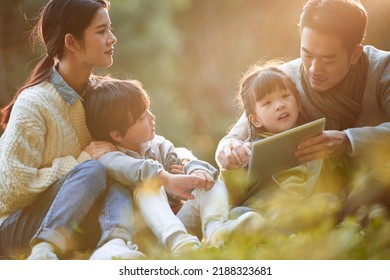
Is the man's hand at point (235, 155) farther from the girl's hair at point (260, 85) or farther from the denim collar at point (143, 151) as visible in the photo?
the denim collar at point (143, 151)

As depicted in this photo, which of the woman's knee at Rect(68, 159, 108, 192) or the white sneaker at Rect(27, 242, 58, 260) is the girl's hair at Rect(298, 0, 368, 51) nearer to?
the woman's knee at Rect(68, 159, 108, 192)

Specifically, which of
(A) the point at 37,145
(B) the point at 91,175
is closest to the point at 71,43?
(A) the point at 37,145

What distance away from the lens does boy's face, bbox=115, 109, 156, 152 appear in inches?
96.3

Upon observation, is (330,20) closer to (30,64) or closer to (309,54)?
(309,54)

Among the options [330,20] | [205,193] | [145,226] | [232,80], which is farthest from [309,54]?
[145,226]

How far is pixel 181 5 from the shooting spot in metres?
2.79

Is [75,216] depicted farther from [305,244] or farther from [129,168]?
[305,244]

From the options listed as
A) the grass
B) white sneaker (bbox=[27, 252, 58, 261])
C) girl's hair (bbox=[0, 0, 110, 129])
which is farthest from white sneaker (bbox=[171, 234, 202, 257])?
girl's hair (bbox=[0, 0, 110, 129])

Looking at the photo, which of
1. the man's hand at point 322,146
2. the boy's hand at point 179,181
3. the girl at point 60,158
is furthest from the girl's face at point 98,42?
the man's hand at point 322,146

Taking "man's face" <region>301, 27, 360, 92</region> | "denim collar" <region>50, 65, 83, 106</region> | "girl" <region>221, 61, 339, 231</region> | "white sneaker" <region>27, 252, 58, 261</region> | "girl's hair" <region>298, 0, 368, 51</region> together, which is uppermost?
"girl's hair" <region>298, 0, 368, 51</region>

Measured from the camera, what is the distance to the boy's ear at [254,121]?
2.46 m

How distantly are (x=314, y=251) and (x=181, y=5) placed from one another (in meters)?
1.08

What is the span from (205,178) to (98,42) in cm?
59

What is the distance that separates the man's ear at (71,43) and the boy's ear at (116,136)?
0.31m
